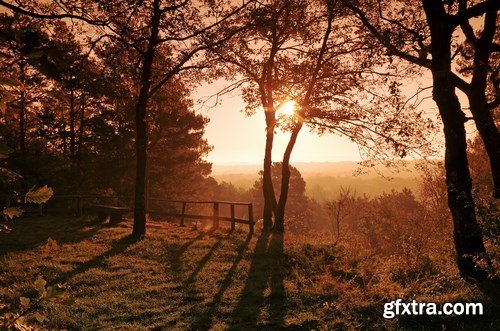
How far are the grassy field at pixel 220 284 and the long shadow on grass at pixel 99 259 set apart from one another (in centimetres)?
3

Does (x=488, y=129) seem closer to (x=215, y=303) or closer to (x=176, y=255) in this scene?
(x=215, y=303)

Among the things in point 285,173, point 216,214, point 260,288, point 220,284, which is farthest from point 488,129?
point 216,214

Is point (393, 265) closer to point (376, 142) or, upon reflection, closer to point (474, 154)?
point (376, 142)

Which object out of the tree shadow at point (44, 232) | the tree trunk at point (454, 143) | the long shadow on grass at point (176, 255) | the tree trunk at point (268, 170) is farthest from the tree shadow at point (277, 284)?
the tree shadow at point (44, 232)

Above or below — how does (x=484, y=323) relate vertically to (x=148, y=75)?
below

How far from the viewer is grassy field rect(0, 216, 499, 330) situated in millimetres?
7117

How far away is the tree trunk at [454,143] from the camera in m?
8.20

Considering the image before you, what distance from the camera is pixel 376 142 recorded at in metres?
16.9

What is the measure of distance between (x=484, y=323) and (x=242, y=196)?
81.3 metres

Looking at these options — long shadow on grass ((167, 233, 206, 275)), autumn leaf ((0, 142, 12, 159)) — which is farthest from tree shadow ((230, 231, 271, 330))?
autumn leaf ((0, 142, 12, 159))

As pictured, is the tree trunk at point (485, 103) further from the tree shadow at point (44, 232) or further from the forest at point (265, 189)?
the tree shadow at point (44, 232)

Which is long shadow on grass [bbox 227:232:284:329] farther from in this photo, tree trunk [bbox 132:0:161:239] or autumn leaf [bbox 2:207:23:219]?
autumn leaf [bbox 2:207:23:219]

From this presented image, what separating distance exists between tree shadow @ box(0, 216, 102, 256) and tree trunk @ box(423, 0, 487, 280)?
476 inches

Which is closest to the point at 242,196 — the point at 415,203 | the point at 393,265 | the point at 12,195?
the point at 415,203
